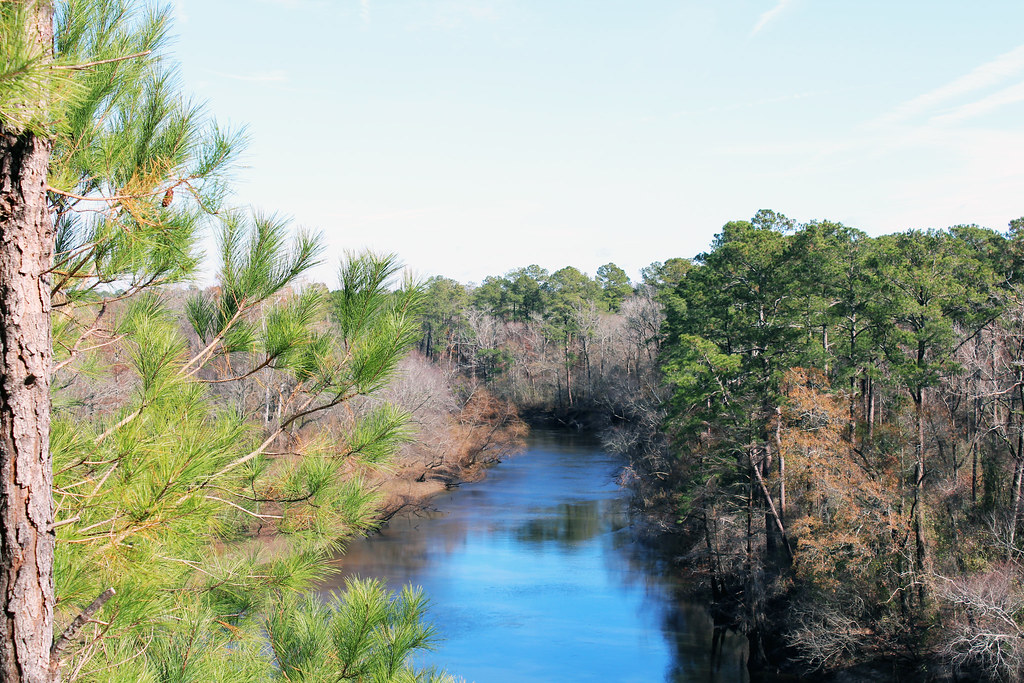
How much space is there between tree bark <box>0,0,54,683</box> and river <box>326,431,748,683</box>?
1124cm

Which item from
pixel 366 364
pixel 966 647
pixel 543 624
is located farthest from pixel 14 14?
pixel 543 624

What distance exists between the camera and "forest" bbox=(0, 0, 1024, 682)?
2.87 metres

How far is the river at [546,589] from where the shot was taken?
15852 millimetres

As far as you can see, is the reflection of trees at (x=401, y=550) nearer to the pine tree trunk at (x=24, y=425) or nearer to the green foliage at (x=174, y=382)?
the green foliage at (x=174, y=382)

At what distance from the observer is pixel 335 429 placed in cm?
746

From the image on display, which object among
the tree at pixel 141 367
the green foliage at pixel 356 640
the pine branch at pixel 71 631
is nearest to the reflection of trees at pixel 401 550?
the green foliage at pixel 356 640

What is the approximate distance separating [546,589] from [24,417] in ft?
59.8

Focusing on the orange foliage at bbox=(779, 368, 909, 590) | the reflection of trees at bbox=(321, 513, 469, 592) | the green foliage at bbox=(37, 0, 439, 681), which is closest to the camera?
the green foliage at bbox=(37, 0, 439, 681)

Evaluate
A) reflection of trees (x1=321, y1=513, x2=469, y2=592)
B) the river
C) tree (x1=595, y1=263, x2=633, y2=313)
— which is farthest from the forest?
tree (x1=595, y1=263, x2=633, y2=313)

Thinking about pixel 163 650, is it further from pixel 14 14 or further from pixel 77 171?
pixel 14 14

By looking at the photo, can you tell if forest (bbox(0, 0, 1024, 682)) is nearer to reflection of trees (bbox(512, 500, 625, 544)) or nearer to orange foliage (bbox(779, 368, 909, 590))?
orange foliage (bbox(779, 368, 909, 590))

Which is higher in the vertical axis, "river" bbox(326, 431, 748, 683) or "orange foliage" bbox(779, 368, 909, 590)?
"orange foliage" bbox(779, 368, 909, 590)

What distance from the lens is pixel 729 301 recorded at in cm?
2036

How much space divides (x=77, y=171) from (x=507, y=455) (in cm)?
3432
